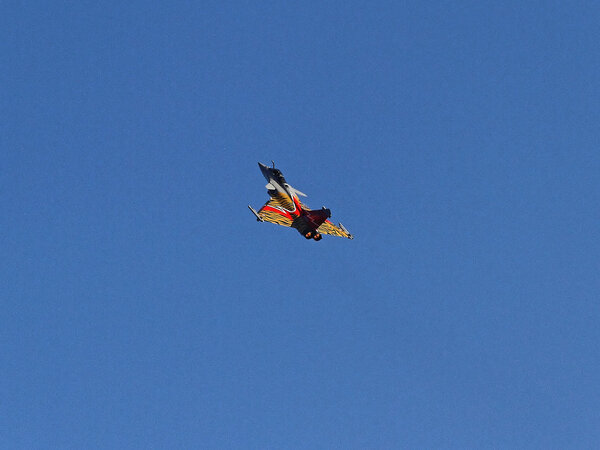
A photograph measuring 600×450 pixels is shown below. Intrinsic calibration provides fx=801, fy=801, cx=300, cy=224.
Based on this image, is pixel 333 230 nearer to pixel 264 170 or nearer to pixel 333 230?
pixel 333 230

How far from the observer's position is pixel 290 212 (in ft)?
422

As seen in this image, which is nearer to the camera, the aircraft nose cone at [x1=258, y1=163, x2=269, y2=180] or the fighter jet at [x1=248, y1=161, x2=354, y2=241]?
the fighter jet at [x1=248, y1=161, x2=354, y2=241]

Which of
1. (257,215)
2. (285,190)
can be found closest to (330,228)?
(285,190)

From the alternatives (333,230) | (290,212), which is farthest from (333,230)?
(290,212)

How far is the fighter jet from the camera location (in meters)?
124

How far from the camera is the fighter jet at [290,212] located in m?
124

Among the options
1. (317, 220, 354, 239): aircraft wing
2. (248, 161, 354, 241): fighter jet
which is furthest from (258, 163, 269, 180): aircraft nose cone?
(317, 220, 354, 239): aircraft wing

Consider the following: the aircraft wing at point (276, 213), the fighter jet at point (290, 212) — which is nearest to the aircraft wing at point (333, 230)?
the fighter jet at point (290, 212)

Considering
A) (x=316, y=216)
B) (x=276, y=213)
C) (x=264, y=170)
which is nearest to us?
(x=316, y=216)

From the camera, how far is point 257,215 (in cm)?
12450

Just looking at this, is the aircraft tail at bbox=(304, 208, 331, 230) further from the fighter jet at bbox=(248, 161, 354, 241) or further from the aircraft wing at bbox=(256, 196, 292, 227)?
the aircraft wing at bbox=(256, 196, 292, 227)

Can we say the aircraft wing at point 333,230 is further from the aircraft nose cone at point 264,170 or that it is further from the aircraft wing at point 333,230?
the aircraft nose cone at point 264,170

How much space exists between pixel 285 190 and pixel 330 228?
36.5 ft

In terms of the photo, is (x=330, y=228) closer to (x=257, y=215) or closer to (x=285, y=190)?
(x=285, y=190)
